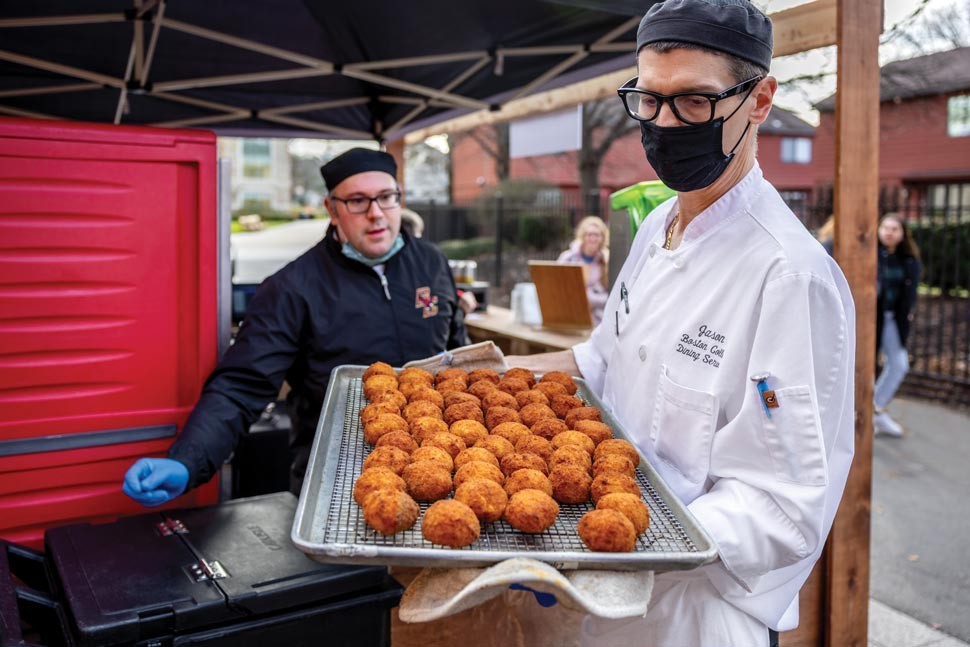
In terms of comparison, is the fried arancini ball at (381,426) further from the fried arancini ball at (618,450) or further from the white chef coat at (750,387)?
the white chef coat at (750,387)

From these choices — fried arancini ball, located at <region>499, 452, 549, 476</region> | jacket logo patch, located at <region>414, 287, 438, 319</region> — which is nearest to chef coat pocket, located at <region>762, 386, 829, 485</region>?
fried arancini ball, located at <region>499, 452, 549, 476</region>

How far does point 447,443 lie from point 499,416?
27 centimetres

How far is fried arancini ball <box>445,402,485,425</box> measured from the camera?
2229 mm

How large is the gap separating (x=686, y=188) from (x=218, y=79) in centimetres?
492

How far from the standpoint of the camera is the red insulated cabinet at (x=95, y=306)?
2.43 metres

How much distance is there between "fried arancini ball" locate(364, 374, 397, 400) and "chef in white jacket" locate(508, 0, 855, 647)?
809 mm

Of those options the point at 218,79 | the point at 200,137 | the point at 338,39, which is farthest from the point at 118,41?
the point at 200,137

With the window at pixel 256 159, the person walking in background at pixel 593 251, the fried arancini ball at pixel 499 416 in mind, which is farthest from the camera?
the window at pixel 256 159

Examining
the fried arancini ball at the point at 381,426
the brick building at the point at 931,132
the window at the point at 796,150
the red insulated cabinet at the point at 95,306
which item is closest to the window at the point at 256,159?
the window at the point at 796,150

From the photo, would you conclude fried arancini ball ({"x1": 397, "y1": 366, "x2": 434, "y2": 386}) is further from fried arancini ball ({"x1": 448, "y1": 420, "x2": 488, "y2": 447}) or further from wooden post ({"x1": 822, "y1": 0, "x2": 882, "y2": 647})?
wooden post ({"x1": 822, "y1": 0, "x2": 882, "y2": 647})

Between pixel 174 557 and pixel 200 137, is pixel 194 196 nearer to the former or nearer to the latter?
pixel 200 137

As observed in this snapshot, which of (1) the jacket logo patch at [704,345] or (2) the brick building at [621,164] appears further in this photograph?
(2) the brick building at [621,164]

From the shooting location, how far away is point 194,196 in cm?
267

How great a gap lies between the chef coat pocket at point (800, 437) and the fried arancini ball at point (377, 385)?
1.23m
